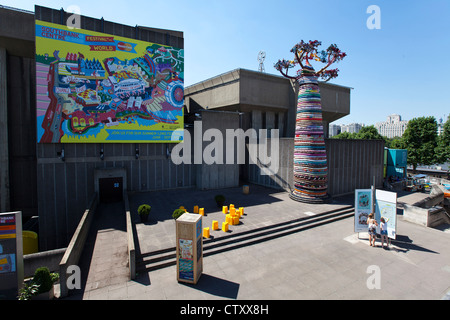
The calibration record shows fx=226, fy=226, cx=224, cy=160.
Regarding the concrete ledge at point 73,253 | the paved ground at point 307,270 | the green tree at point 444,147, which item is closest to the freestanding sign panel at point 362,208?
the paved ground at point 307,270

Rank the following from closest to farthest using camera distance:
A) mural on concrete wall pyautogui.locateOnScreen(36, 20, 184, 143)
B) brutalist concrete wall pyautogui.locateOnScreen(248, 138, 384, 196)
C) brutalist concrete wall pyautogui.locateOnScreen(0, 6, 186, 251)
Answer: mural on concrete wall pyautogui.locateOnScreen(36, 20, 184, 143)
brutalist concrete wall pyautogui.locateOnScreen(0, 6, 186, 251)
brutalist concrete wall pyautogui.locateOnScreen(248, 138, 384, 196)

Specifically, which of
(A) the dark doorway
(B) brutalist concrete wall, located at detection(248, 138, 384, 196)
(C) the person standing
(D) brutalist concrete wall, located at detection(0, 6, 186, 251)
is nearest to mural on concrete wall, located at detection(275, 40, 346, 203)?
(B) brutalist concrete wall, located at detection(248, 138, 384, 196)

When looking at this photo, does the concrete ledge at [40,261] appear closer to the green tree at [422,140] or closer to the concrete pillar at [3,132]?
the concrete pillar at [3,132]

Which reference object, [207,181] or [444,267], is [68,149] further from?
[444,267]

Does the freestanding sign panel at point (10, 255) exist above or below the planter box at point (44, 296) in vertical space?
above

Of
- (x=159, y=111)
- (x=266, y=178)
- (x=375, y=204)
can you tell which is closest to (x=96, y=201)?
(x=159, y=111)

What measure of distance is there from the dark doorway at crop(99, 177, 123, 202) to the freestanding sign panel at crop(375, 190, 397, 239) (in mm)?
18953

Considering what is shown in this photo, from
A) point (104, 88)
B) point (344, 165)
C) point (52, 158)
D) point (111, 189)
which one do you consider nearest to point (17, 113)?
point (52, 158)

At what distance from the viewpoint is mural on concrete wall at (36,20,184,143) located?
16719 mm

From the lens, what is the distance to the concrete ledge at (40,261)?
10.4 meters

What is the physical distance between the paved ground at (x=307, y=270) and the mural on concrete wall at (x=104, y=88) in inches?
354

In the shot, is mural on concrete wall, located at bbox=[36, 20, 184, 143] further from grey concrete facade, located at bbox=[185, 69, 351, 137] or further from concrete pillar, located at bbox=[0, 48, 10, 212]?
grey concrete facade, located at bbox=[185, 69, 351, 137]

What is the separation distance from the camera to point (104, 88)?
60.1 feet

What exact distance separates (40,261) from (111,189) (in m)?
8.91
